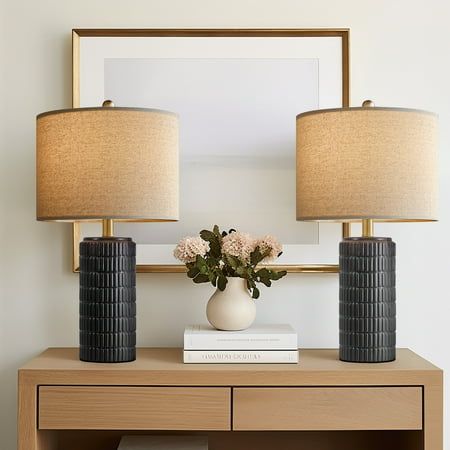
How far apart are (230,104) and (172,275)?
1.79ft

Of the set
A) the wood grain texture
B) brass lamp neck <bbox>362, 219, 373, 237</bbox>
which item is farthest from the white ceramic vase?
the wood grain texture

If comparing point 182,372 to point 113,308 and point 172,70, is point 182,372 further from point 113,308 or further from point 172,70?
point 172,70

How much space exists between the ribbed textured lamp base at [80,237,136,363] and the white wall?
0.29m

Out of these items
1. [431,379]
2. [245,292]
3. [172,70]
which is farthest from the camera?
[172,70]

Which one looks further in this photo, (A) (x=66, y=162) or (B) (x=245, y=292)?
(B) (x=245, y=292)

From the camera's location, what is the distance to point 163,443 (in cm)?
193

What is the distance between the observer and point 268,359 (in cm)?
181

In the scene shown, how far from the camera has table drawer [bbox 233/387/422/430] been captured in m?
1.73

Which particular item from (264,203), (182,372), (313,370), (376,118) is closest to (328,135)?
(376,118)

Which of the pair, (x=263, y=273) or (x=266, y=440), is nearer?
(x=263, y=273)

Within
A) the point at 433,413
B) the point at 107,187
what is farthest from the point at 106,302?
the point at 433,413

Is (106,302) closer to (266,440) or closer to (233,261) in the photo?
(233,261)

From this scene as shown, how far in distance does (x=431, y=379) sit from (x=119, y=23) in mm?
1349

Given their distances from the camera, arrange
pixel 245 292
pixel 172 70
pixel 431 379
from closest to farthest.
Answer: pixel 431 379 → pixel 245 292 → pixel 172 70
